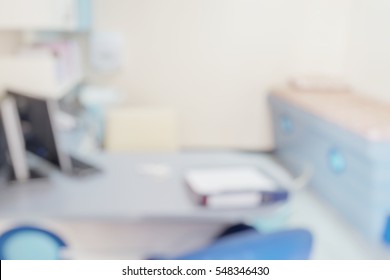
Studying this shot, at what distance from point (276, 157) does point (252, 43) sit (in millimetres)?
975

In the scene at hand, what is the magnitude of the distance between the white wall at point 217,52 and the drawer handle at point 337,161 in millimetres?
1105

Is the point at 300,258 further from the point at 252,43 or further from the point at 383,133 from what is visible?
the point at 252,43

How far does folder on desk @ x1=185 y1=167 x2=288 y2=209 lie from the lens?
1.40 m

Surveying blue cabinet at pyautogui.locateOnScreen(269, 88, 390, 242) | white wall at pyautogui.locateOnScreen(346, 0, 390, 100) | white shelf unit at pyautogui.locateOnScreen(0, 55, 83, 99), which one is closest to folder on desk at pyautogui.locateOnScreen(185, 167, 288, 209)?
blue cabinet at pyautogui.locateOnScreen(269, 88, 390, 242)

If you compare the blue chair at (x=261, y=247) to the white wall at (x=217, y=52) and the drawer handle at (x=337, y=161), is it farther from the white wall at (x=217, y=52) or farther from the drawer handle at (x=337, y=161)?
the white wall at (x=217, y=52)

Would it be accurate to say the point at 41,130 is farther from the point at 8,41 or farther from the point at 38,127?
the point at 8,41

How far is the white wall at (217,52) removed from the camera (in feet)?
11.3

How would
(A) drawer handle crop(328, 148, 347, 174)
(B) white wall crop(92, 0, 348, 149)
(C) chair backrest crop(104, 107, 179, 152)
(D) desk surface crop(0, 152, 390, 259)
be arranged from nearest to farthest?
(D) desk surface crop(0, 152, 390, 259), (C) chair backrest crop(104, 107, 179, 152), (A) drawer handle crop(328, 148, 347, 174), (B) white wall crop(92, 0, 348, 149)

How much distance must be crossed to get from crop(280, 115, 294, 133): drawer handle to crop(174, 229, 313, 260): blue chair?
8.09 ft

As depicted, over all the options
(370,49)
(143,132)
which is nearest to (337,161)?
(370,49)

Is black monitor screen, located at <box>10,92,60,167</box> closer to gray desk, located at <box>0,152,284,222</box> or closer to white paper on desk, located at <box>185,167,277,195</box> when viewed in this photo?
gray desk, located at <box>0,152,284,222</box>

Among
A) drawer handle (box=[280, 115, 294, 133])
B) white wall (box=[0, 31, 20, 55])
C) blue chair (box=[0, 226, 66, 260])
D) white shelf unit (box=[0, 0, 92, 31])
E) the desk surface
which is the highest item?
white shelf unit (box=[0, 0, 92, 31])

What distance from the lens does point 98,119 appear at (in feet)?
10.2

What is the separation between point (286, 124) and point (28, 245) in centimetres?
242
